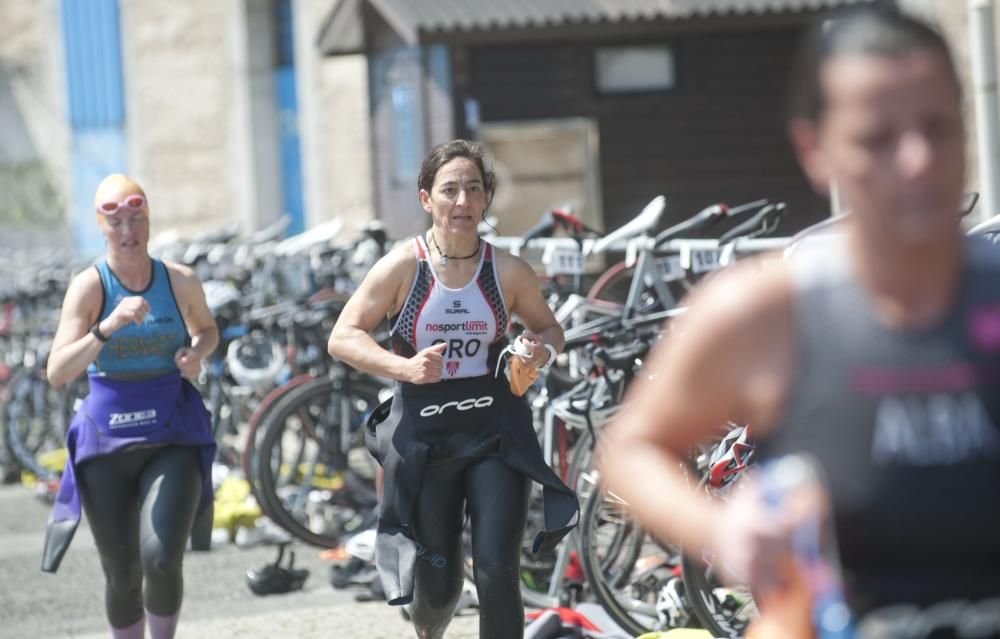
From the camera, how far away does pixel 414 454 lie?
5.39 m

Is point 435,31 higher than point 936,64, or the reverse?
point 435,31

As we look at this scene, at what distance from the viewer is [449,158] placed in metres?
5.50

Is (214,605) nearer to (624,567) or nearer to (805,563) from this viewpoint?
(624,567)

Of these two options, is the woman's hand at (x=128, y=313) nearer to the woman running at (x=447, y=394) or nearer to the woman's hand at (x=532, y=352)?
the woman running at (x=447, y=394)

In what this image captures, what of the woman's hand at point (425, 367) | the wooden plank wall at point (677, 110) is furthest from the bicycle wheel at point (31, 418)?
→ the woman's hand at point (425, 367)

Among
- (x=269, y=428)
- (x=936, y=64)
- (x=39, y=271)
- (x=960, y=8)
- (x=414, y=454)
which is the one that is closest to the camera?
(x=936, y=64)

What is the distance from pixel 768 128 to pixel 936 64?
1318cm

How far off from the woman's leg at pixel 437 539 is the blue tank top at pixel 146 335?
117 centimetres

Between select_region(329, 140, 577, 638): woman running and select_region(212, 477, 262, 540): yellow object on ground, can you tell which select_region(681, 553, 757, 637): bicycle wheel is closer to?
select_region(329, 140, 577, 638): woman running

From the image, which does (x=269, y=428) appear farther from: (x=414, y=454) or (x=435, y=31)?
(x=435, y=31)

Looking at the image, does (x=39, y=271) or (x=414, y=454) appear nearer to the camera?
(x=414, y=454)

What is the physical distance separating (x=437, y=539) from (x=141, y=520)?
3.50ft

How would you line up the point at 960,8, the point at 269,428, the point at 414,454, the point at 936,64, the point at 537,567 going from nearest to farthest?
the point at 936,64, the point at 414,454, the point at 537,567, the point at 269,428, the point at 960,8

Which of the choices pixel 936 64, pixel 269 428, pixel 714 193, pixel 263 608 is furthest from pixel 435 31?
pixel 936 64
